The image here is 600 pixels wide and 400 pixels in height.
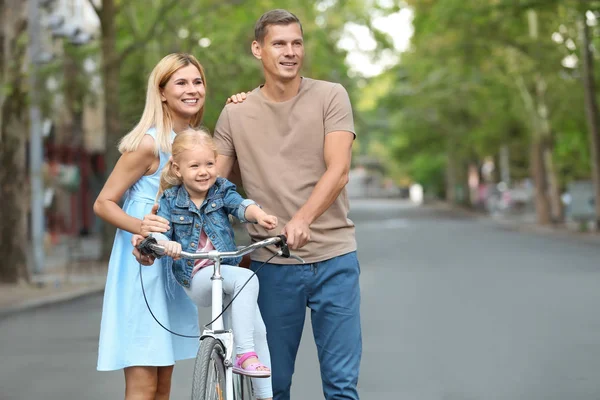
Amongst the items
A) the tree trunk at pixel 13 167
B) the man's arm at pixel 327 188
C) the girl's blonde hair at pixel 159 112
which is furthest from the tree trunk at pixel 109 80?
the man's arm at pixel 327 188

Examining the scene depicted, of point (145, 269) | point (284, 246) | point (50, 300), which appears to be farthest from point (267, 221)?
point (50, 300)

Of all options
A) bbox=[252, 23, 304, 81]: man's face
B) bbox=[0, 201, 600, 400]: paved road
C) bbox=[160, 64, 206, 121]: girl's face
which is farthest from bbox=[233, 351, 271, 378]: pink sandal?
bbox=[0, 201, 600, 400]: paved road

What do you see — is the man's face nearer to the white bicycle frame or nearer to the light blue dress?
the light blue dress

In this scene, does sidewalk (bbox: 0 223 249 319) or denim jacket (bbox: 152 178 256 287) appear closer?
denim jacket (bbox: 152 178 256 287)

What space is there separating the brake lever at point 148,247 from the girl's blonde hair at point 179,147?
223 mm

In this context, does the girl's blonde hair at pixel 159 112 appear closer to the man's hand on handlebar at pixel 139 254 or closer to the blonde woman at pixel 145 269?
the blonde woman at pixel 145 269

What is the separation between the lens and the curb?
45.0 feet

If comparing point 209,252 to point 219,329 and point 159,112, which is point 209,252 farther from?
point 159,112

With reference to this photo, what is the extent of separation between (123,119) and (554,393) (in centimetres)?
1609

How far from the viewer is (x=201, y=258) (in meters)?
3.93

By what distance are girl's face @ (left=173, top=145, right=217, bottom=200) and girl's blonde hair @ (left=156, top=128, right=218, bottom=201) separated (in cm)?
2

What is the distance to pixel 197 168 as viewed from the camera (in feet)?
13.3

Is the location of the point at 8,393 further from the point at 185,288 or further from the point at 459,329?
the point at 459,329

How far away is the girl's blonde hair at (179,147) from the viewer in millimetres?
4055
